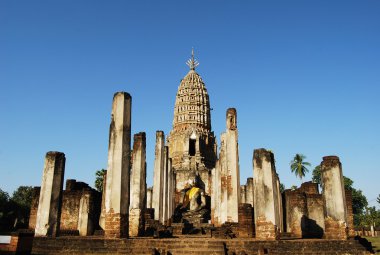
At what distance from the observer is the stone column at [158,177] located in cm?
1989

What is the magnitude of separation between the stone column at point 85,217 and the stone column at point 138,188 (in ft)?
11.1

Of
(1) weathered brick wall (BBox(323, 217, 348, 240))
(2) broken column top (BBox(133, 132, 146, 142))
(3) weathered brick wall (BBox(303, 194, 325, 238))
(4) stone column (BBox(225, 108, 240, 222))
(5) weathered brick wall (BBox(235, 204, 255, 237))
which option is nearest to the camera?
(1) weathered brick wall (BBox(323, 217, 348, 240))

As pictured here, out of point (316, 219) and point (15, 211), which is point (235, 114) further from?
point (15, 211)

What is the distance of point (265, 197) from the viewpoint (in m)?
11.7

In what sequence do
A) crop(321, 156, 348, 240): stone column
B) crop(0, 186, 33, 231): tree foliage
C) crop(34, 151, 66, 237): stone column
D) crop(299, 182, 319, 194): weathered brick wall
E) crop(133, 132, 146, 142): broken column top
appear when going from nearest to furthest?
crop(34, 151, 66, 237): stone column, crop(321, 156, 348, 240): stone column, crop(133, 132, 146, 142): broken column top, crop(299, 182, 319, 194): weathered brick wall, crop(0, 186, 33, 231): tree foliage

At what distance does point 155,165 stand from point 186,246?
10691 mm

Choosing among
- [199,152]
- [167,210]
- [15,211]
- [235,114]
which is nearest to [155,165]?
[167,210]

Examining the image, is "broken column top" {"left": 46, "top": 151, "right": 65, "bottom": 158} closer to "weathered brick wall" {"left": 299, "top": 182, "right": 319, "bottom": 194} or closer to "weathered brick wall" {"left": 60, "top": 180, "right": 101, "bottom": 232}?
"weathered brick wall" {"left": 60, "top": 180, "right": 101, "bottom": 232}

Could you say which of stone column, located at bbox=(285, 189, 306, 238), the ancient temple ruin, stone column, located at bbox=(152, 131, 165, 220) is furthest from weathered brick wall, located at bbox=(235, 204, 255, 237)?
stone column, located at bbox=(152, 131, 165, 220)

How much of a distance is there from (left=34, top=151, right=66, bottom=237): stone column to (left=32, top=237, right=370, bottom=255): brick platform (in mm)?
1789

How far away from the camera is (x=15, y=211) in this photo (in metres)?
39.0

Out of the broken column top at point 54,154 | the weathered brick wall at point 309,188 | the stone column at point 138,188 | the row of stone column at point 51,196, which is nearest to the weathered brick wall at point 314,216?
the weathered brick wall at point 309,188

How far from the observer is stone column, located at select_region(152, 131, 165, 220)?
19891 millimetres

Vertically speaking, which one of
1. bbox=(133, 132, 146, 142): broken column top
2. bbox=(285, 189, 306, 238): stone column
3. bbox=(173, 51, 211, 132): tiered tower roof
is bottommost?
bbox=(285, 189, 306, 238): stone column
